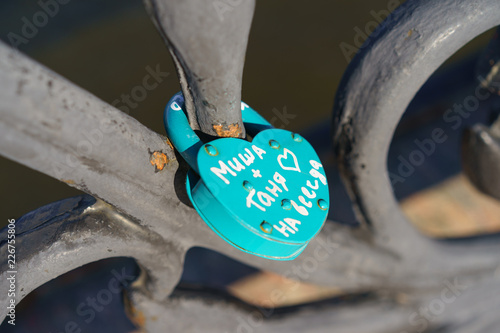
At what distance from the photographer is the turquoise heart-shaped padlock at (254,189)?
500mm

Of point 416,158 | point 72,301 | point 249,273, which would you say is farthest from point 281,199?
point 416,158

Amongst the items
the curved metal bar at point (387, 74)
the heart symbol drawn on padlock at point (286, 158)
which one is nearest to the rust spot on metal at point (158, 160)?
the heart symbol drawn on padlock at point (286, 158)

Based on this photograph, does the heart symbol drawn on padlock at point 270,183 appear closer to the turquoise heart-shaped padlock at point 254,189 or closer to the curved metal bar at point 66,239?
the turquoise heart-shaped padlock at point 254,189

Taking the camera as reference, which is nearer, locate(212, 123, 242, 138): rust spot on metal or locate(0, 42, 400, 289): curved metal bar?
locate(0, 42, 400, 289): curved metal bar

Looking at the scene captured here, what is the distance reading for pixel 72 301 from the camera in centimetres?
115

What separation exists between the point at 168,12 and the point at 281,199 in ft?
0.78

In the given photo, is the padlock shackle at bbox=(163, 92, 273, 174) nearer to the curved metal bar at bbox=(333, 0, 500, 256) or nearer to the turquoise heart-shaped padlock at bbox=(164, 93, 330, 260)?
the turquoise heart-shaped padlock at bbox=(164, 93, 330, 260)

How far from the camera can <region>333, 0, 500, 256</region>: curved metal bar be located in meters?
0.56

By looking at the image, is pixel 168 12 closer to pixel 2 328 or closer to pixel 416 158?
pixel 2 328

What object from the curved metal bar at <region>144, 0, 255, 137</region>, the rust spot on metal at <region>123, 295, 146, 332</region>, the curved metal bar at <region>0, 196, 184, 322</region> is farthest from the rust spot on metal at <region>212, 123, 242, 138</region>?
the rust spot on metal at <region>123, 295, 146, 332</region>

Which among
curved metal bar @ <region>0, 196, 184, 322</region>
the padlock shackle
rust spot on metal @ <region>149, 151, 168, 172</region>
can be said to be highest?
the padlock shackle

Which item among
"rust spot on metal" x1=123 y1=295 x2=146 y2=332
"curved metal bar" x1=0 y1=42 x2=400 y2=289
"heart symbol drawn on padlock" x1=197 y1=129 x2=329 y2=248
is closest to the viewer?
"curved metal bar" x1=0 y1=42 x2=400 y2=289

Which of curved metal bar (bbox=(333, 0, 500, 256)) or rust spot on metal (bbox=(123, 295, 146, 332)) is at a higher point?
curved metal bar (bbox=(333, 0, 500, 256))

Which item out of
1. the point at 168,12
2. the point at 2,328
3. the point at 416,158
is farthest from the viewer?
the point at 416,158
